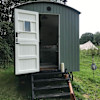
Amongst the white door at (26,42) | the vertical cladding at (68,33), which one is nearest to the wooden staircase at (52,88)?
the white door at (26,42)

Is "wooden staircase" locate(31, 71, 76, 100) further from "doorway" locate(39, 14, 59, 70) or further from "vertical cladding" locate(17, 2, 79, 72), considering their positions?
"doorway" locate(39, 14, 59, 70)

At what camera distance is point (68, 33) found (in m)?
3.20

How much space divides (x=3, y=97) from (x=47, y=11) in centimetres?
281

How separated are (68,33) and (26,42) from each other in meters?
1.36

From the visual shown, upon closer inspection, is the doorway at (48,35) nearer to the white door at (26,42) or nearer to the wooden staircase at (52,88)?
the wooden staircase at (52,88)

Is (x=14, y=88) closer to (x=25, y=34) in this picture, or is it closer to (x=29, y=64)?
(x=29, y=64)

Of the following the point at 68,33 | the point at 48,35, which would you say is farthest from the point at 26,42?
the point at 48,35

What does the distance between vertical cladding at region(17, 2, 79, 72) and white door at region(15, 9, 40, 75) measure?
18.5 inches

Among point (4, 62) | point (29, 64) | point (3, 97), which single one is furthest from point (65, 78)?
point (4, 62)

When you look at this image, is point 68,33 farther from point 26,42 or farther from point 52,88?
point 52,88

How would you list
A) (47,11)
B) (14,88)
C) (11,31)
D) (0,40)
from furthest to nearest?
(11,31)
(0,40)
(14,88)
(47,11)

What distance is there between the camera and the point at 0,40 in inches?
195

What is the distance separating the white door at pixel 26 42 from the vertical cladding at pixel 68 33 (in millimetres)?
469

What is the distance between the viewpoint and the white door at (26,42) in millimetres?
2635
